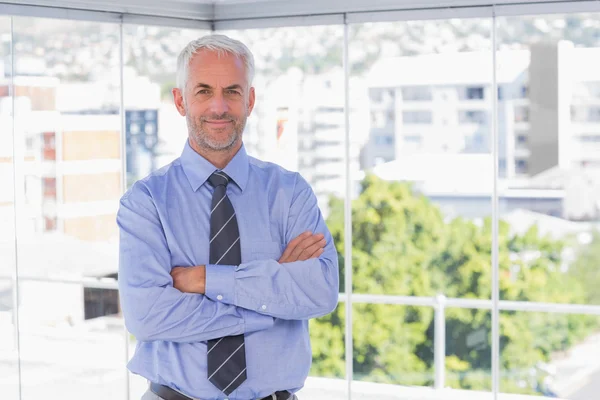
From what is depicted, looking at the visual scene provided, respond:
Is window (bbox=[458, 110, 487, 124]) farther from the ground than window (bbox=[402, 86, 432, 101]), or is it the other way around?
window (bbox=[402, 86, 432, 101])

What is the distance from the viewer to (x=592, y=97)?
18797mm

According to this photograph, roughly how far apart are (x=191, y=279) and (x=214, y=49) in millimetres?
528

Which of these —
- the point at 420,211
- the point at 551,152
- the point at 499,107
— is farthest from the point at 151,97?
the point at 551,152

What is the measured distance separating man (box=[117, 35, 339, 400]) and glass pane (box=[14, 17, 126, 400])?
1265cm

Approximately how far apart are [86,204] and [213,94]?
15.5 meters

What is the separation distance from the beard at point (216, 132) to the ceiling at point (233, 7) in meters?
2.02

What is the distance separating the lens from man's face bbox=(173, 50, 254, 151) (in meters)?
2.18

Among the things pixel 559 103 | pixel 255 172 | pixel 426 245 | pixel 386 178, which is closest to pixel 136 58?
pixel 386 178

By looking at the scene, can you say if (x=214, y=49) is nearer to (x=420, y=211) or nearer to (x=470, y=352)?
Result: (x=470, y=352)

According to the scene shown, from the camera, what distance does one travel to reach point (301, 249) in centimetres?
231

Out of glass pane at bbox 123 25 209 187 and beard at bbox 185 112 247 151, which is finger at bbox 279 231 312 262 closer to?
beard at bbox 185 112 247 151

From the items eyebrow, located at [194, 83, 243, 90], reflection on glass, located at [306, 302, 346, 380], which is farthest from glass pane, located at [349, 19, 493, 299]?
eyebrow, located at [194, 83, 243, 90]

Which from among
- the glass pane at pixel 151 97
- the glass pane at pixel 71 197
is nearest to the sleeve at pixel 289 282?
the glass pane at pixel 71 197

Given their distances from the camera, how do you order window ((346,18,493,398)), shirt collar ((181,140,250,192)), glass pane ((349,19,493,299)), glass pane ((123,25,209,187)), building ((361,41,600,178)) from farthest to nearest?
1. building ((361,41,600,178))
2. glass pane ((123,25,209,187))
3. glass pane ((349,19,493,299))
4. window ((346,18,493,398))
5. shirt collar ((181,140,250,192))
